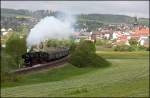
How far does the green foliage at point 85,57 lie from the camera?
1995 inches

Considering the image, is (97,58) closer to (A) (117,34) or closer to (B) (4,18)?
(A) (117,34)

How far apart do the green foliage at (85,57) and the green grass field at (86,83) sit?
383 centimetres

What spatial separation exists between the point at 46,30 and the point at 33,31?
385 centimetres

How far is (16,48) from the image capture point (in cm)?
4566

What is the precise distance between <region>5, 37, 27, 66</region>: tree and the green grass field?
496cm

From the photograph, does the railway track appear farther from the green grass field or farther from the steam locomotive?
the steam locomotive

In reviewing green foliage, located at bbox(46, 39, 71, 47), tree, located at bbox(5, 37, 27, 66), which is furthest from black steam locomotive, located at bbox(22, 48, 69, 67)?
green foliage, located at bbox(46, 39, 71, 47)

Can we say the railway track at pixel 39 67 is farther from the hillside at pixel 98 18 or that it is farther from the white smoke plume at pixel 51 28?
the hillside at pixel 98 18

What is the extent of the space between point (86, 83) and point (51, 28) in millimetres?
14412

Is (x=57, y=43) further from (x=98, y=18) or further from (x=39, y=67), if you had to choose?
(x=39, y=67)

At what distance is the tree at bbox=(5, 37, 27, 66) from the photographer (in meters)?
45.2

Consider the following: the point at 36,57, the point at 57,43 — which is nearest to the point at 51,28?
the point at 36,57

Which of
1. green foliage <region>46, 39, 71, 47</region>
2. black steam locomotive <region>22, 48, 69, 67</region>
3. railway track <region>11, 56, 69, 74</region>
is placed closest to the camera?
railway track <region>11, 56, 69, 74</region>

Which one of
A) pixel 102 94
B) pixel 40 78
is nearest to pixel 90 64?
pixel 40 78
